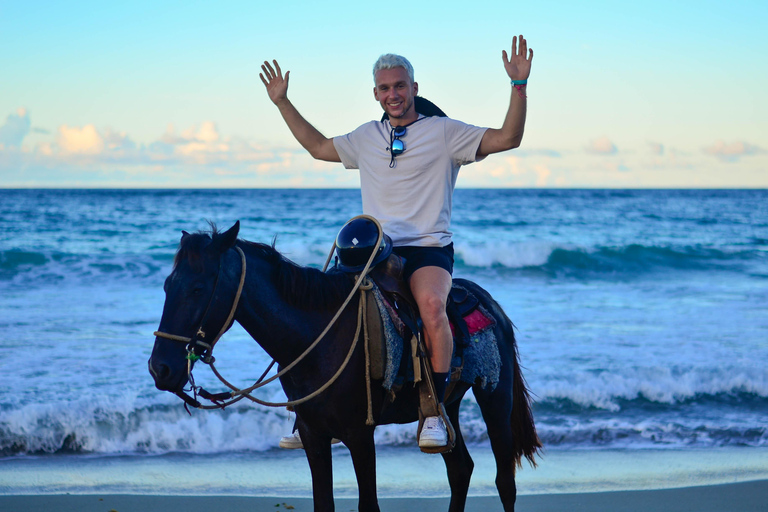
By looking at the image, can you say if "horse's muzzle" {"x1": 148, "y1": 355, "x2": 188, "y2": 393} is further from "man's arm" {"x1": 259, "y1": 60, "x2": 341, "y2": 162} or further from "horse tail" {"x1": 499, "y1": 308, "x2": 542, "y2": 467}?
"horse tail" {"x1": 499, "y1": 308, "x2": 542, "y2": 467}

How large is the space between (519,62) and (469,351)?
1375mm

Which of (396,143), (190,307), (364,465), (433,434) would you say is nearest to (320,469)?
(364,465)

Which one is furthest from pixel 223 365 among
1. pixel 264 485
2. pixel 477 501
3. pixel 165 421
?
pixel 477 501

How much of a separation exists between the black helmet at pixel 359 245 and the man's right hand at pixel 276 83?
891 millimetres

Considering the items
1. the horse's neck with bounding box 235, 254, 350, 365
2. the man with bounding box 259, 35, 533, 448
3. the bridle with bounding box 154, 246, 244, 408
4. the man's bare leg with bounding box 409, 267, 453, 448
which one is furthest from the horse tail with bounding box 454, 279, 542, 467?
the bridle with bounding box 154, 246, 244, 408

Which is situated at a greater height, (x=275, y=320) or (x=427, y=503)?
(x=275, y=320)

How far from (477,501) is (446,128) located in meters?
2.62

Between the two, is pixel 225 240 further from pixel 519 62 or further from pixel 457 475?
pixel 457 475

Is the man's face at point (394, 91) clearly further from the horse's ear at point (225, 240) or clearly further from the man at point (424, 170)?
the horse's ear at point (225, 240)

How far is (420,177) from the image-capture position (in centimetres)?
312

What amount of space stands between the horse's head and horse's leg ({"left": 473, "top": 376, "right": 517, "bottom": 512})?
5.25ft

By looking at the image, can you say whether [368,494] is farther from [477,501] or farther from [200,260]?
[477,501]

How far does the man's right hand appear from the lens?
343 centimetres

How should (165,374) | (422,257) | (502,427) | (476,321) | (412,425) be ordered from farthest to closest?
(412,425) → (502,427) → (476,321) → (422,257) → (165,374)
